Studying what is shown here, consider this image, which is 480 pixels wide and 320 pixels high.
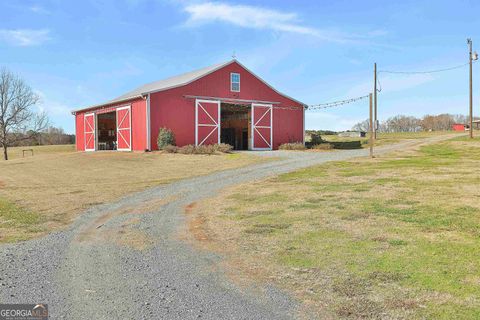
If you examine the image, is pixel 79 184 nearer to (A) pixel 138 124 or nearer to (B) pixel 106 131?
(A) pixel 138 124

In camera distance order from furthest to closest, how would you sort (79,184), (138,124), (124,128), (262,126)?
(262,126) < (124,128) < (138,124) < (79,184)

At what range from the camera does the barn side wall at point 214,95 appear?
2803 centimetres

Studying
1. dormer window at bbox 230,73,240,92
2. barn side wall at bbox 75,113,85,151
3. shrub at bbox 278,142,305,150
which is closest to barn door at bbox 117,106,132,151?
dormer window at bbox 230,73,240,92

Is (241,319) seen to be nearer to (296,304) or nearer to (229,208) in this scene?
(296,304)

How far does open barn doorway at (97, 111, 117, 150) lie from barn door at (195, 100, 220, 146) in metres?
11.1

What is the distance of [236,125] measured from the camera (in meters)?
36.4

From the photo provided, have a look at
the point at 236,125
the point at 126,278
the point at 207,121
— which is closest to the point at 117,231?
the point at 126,278

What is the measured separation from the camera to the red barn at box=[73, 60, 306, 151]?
28.2m

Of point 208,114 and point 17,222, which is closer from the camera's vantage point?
point 17,222

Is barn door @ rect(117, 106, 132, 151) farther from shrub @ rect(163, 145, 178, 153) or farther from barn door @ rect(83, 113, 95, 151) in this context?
barn door @ rect(83, 113, 95, 151)

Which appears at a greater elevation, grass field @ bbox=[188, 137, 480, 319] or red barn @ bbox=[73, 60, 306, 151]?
red barn @ bbox=[73, 60, 306, 151]

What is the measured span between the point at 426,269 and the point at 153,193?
942 centimetres

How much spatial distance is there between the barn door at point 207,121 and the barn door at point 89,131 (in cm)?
1259

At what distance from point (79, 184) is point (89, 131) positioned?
2369cm
